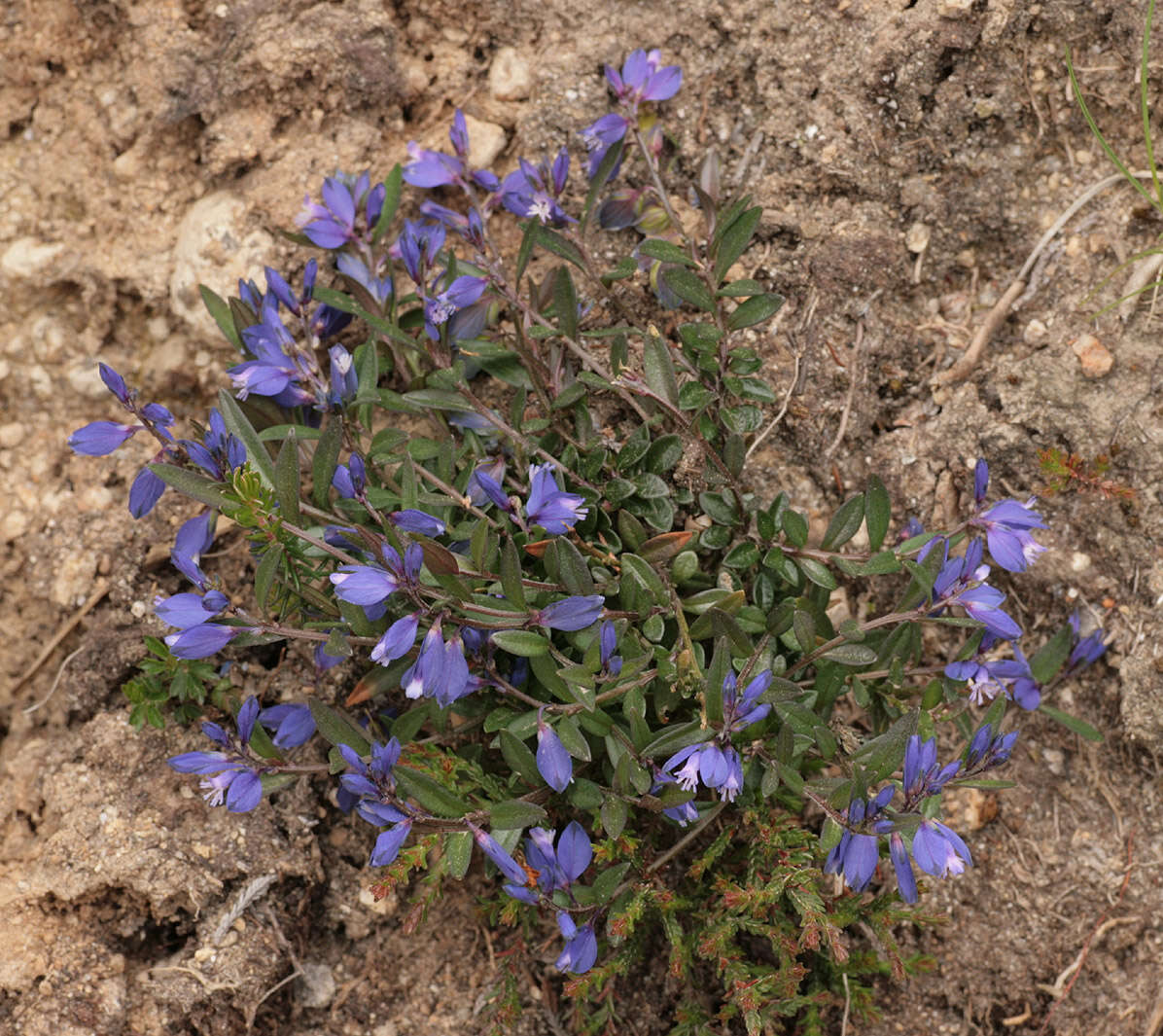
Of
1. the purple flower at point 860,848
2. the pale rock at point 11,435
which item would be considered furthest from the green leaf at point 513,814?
the pale rock at point 11,435

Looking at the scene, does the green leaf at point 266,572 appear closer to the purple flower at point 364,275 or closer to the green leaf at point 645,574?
the green leaf at point 645,574

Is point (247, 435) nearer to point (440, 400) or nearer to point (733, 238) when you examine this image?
point (440, 400)

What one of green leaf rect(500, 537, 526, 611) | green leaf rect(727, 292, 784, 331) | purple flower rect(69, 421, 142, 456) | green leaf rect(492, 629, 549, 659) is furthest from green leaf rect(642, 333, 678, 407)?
purple flower rect(69, 421, 142, 456)

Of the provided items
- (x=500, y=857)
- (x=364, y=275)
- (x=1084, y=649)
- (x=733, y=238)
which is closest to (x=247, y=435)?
(x=364, y=275)

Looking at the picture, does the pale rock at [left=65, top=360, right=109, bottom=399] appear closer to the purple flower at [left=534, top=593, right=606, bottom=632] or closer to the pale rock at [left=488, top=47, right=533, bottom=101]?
the pale rock at [left=488, top=47, right=533, bottom=101]

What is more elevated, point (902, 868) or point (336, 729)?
point (336, 729)

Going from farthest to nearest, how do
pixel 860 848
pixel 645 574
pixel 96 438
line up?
pixel 645 574
pixel 96 438
pixel 860 848
